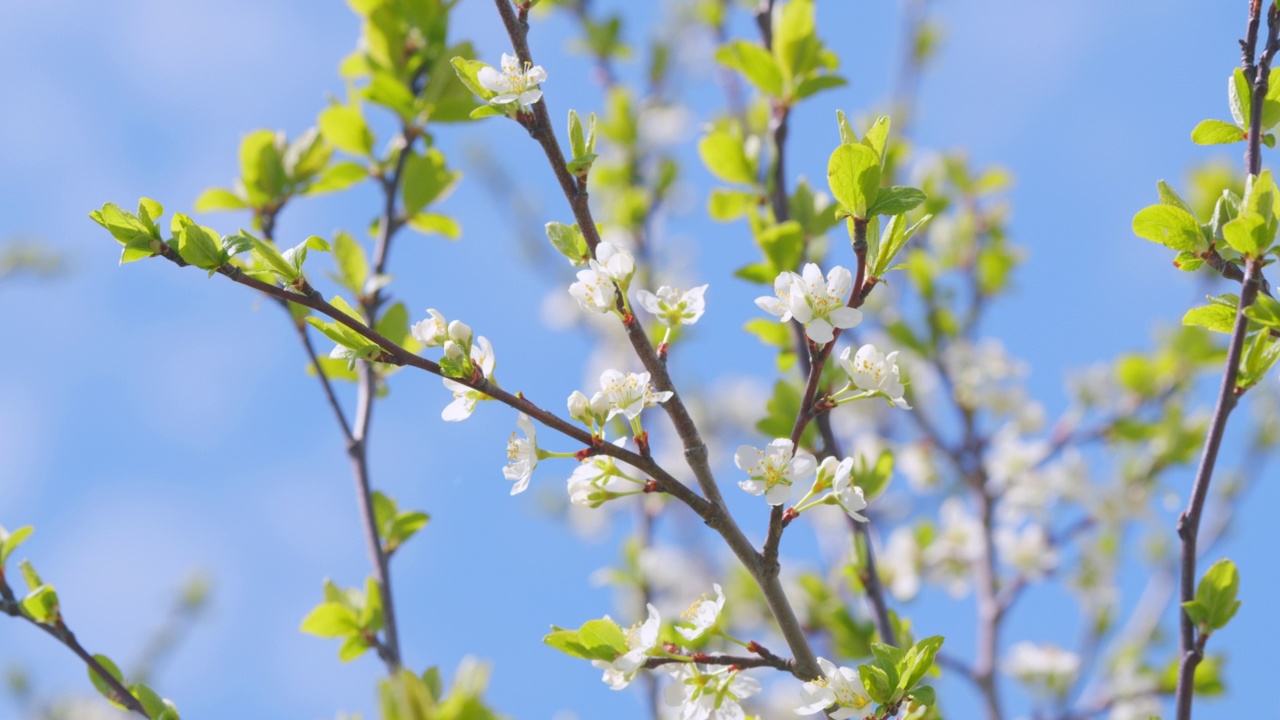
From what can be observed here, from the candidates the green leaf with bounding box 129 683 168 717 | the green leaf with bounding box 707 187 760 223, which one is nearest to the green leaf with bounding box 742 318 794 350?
the green leaf with bounding box 707 187 760 223

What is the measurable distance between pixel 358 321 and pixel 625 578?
5.90ft

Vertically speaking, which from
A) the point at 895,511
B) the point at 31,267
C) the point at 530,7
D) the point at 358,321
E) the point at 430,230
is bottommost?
the point at 358,321

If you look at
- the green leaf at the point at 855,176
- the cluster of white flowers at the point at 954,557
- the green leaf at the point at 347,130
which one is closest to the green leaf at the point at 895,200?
the green leaf at the point at 855,176

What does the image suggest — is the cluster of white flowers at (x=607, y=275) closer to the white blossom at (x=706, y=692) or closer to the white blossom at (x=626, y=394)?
the white blossom at (x=626, y=394)

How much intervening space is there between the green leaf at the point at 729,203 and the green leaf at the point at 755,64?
0.25 metres

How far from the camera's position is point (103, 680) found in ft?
5.67

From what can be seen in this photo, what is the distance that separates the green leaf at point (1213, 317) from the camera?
4.95 ft

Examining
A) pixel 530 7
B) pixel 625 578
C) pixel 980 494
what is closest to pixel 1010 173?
pixel 980 494

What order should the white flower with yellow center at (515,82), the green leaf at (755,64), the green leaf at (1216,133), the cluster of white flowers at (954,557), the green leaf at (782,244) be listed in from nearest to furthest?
the white flower with yellow center at (515,82) < the green leaf at (1216,133) < the green leaf at (782,244) < the green leaf at (755,64) < the cluster of white flowers at (954,557)

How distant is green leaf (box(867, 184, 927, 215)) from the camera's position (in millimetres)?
1433

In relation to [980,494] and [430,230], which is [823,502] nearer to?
[430,230]

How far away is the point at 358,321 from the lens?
1392 mm

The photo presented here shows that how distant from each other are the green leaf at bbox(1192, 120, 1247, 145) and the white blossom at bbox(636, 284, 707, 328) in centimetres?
81

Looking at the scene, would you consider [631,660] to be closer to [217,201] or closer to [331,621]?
[331,621]
